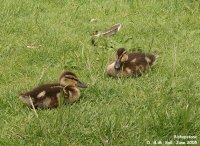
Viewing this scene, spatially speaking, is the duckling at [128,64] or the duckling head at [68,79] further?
the duckling at [128,64]

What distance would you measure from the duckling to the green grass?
0.10 meters

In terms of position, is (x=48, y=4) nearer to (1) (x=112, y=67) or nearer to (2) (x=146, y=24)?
(2) (x=146, y=24)

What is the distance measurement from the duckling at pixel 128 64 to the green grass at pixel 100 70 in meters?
0.10

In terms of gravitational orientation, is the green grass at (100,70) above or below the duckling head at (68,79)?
below

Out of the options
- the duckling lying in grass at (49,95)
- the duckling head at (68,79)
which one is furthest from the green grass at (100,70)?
the duckling head at (68,79)

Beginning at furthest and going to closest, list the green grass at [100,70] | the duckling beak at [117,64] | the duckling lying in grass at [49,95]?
the duckling beak at [117,64] < the duckling lying in grass at [49,95] < the green grass at [100,70]

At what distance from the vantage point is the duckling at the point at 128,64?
20.3 feet

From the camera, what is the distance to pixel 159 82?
6.04 metres

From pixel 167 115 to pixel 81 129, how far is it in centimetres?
82

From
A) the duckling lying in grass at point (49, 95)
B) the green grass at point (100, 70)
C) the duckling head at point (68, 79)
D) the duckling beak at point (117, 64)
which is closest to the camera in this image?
the green grass at point (100, 70)

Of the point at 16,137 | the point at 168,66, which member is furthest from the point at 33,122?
the point at 168,66

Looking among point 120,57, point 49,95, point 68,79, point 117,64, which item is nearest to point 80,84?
point 68,79

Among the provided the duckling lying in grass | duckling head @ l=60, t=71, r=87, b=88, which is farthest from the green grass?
duckling head @ l=60, t=71, r=87, b=88

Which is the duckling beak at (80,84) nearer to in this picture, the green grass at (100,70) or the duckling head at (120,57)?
the green grass at (100,70)
